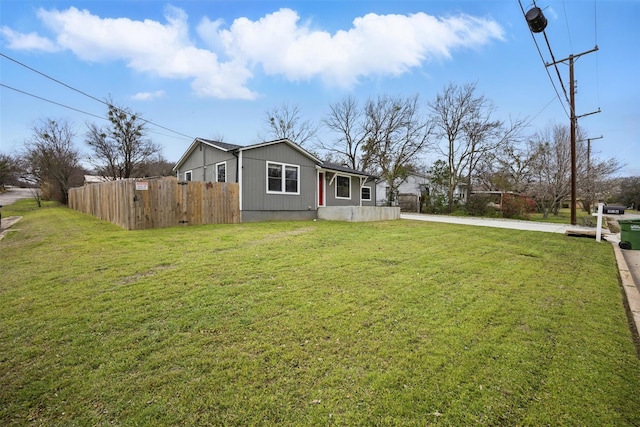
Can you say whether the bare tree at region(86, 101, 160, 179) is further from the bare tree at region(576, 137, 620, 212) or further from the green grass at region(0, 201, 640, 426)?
the bare tree at region(576, 137, 620, 212)

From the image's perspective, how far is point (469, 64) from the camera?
54.0 ft

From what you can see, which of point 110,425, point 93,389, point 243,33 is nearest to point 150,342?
point 93,389

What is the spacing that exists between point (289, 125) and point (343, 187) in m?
14.5

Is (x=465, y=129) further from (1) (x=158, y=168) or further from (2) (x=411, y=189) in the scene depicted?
(1) (x=158, y=168)

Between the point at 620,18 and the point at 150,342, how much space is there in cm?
1440

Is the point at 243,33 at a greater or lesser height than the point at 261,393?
greater

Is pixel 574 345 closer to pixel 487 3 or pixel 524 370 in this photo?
pixel 524 370

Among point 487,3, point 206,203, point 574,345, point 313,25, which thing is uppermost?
point 313,25

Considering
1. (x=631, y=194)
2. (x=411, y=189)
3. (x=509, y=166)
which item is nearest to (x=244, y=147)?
(x=509, y=166)

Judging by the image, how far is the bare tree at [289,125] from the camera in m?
27.8

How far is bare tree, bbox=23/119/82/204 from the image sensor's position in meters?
24.1

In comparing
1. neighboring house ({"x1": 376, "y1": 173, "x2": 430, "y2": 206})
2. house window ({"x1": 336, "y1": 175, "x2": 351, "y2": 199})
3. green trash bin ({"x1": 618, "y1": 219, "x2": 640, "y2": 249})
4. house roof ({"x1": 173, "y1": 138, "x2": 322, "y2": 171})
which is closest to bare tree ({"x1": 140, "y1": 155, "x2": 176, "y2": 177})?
house roof ({"x1": 173, "y1": 138, "x2": 322, "y2": 171})

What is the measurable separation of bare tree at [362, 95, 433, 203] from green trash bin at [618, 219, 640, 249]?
→ 1696 cm

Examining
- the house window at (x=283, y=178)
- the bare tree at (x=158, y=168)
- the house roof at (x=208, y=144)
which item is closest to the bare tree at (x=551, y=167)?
the house window at (x=283, y=178)
